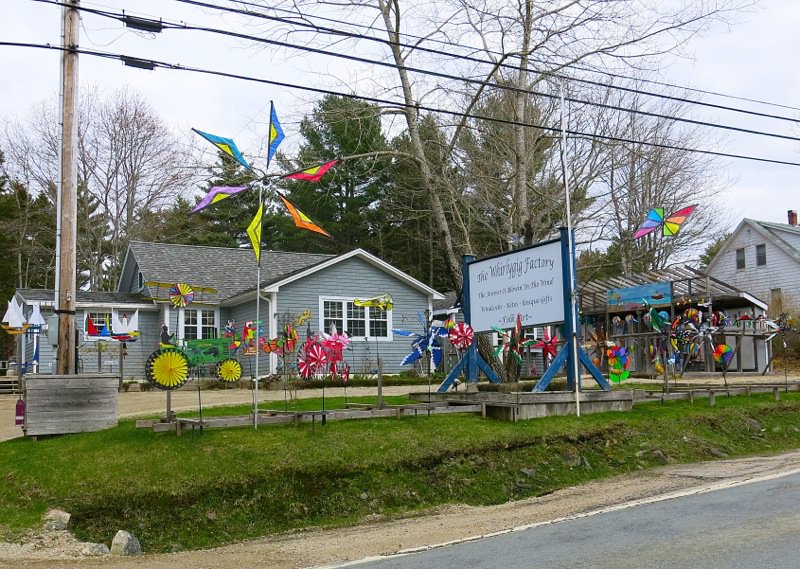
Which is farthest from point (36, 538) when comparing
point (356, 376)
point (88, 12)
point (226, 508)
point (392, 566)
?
point (356, 376)

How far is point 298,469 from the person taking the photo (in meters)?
9.15

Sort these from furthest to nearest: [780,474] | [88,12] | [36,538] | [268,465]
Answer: [88,12] → [780,474] → [268,465] → [36,538]

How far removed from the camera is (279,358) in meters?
26.3

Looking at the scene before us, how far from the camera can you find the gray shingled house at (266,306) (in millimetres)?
27062

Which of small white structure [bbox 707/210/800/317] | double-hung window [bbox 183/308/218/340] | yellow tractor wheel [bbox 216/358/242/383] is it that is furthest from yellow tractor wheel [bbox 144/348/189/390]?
small white structure [bbox 707/210/800/317]

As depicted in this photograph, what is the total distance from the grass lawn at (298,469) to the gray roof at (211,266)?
17.6m

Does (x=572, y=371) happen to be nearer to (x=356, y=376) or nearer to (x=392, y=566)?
(x=392, y=566)

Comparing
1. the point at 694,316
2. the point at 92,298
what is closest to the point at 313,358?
the point at 694,316

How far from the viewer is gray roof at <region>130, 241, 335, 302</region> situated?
2947cm

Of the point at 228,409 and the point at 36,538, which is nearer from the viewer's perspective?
the point at 36,538

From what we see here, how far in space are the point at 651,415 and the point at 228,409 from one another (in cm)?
716

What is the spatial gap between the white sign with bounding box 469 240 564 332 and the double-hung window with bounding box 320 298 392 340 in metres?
13.6

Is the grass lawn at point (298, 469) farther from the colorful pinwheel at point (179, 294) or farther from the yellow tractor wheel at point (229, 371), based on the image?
the colorful pinwheel at point (179, 294)

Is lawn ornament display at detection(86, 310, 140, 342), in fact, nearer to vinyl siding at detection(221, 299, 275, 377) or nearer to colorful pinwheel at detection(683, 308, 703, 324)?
vinyl siding at detection(221, 299, 275, 377)
